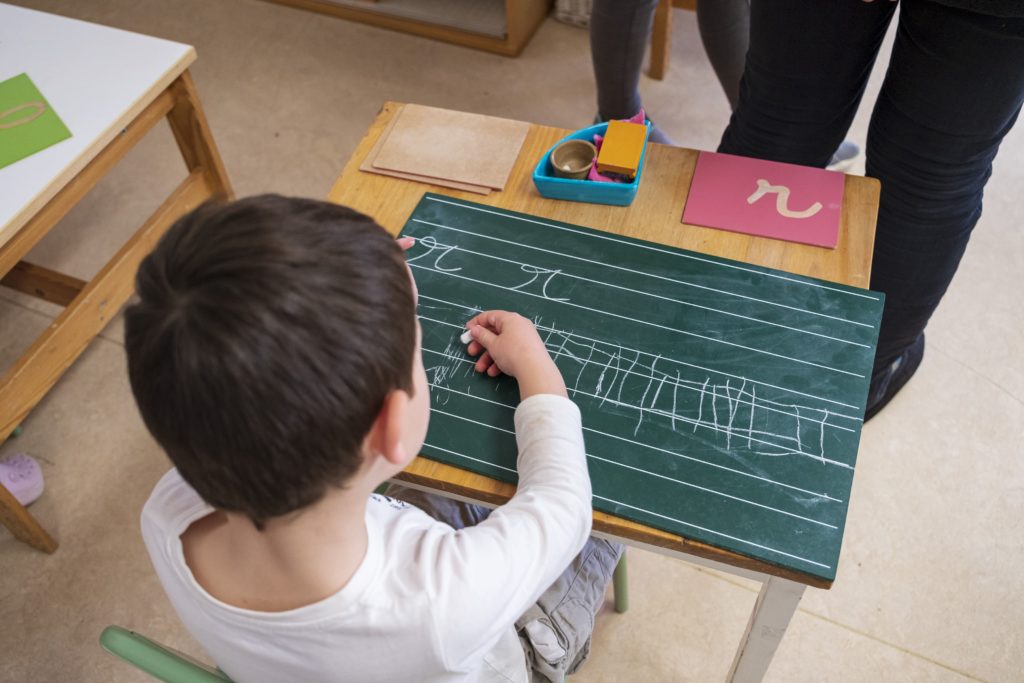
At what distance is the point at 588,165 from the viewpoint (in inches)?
44.3

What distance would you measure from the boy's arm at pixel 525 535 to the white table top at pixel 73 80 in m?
0.99

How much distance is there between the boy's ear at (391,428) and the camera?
0.65 m

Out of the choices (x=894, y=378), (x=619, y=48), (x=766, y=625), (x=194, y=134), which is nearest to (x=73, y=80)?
(x=194, y=134)

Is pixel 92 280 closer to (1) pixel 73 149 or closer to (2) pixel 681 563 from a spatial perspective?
(1) pixel 73 149

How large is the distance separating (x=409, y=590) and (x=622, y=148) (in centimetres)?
64

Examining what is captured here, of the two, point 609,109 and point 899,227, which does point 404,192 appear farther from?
point 609,109

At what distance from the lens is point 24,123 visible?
1.54 meters

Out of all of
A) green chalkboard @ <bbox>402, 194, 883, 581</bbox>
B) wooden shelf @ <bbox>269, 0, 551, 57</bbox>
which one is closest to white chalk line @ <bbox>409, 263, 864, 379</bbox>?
green chalkboard @ <bbox>402, 194, 883, 581</bbox>

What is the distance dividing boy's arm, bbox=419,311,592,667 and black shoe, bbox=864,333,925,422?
0.99 m

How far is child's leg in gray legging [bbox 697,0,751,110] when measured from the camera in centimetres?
189

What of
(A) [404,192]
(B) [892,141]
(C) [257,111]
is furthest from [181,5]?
(B) [892,141]

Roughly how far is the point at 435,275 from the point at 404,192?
0.54ft

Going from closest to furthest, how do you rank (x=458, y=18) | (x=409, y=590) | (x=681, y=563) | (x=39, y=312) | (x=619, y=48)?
1. (x=409, y=590)
2. (x=681, y=563)
3. (x=619, y=48)
4. (x=39, y=312)
5. (x=458, y=18)

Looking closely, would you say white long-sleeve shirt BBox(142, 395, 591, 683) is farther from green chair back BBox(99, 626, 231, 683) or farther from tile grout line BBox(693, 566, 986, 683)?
tile grout line BBox(693, 566, 986, 683)
